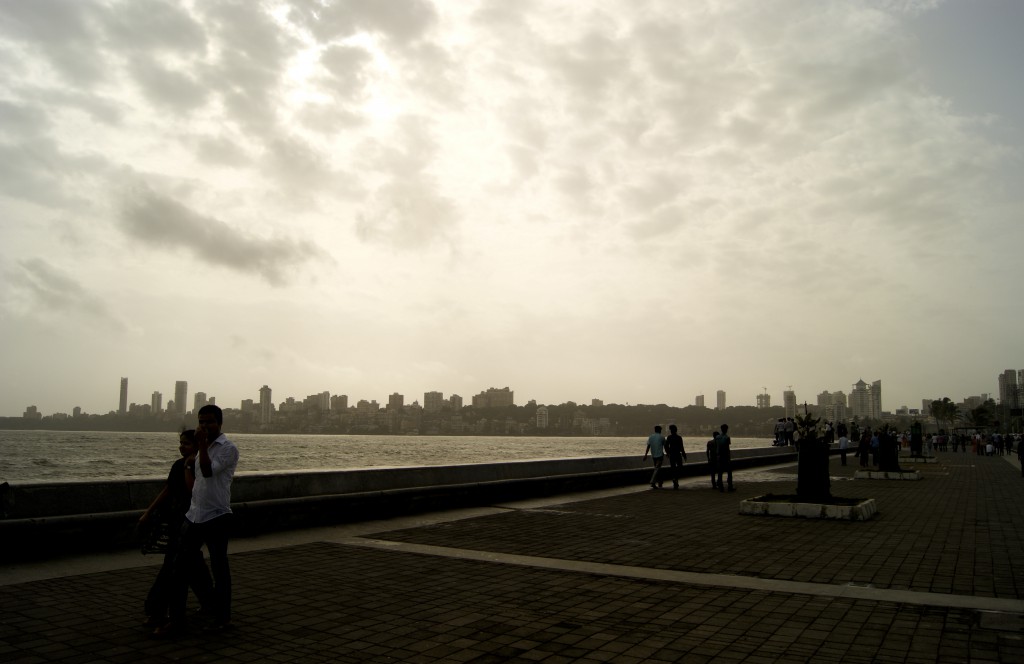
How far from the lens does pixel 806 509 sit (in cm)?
1287

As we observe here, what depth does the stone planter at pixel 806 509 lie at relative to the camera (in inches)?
491

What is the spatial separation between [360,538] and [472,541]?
1551 mm

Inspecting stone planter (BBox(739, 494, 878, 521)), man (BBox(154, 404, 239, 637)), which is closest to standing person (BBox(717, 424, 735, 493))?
stone planter (BBox(739, 494, 878, 521))

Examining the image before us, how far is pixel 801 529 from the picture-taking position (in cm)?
1145

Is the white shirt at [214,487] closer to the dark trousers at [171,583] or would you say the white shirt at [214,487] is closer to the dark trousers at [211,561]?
the dark trousers at [211,561]

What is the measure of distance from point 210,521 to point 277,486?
6151mm

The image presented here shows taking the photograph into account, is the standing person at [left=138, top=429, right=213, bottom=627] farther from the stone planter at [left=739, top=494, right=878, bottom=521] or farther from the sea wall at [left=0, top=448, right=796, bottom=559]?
the stone planter at [left=739, top=494, right=878, bottom=521]

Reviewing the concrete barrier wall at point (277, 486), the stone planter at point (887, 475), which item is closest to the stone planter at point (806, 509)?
the concrete barrier wall at point (277, 486)

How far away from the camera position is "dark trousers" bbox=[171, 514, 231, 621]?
5.55m

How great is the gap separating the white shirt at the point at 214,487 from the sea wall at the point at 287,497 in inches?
134

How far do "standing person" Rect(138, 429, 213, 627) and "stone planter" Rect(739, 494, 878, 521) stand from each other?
10.1 m

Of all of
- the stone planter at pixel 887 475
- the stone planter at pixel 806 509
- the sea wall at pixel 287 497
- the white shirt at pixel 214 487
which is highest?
the white shirt at pixel 214 487

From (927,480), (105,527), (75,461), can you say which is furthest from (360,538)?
(75,461)

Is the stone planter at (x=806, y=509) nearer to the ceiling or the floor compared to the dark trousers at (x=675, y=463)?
nearer to the floor
